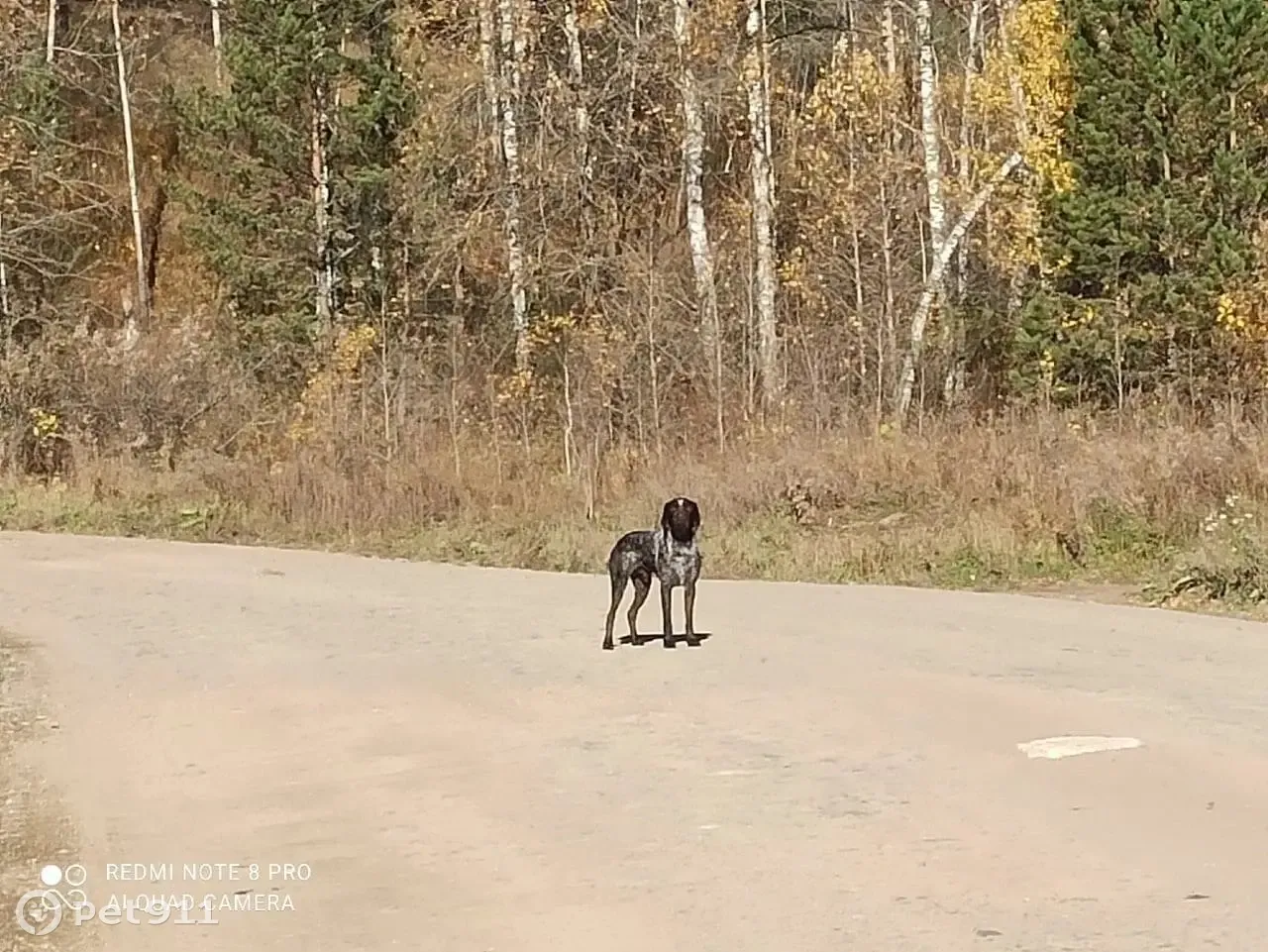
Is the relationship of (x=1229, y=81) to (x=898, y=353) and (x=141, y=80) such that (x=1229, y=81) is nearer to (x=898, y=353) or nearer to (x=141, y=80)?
(x=898, y=353)

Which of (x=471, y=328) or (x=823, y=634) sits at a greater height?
(x=471, y=328)

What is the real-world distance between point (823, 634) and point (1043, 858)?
6.82 metres

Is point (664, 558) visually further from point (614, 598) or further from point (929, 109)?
point (929, 109)

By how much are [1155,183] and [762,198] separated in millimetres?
6188

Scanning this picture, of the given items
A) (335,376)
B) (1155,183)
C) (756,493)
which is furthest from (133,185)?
(756,493)

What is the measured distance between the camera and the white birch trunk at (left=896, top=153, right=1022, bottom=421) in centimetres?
3212

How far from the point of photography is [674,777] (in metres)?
9.67

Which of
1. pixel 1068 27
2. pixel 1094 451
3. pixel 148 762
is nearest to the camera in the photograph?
pixel 148 762

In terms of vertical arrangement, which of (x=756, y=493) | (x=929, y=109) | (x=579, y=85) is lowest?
(x=756, y=493)

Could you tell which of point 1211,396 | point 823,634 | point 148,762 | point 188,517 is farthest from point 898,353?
point 148,762

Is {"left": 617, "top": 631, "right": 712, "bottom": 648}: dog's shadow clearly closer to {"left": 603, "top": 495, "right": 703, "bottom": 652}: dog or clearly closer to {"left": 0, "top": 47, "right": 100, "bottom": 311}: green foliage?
{"left": 603, "top": 495, "right": 703, "bottom": 652}: dog

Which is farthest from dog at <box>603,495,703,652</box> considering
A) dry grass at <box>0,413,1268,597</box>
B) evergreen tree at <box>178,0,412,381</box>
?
evergreen tree at <box>178,0,412,381</box>

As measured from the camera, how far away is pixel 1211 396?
3092cm

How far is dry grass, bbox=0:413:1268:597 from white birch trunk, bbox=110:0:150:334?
1530cm
